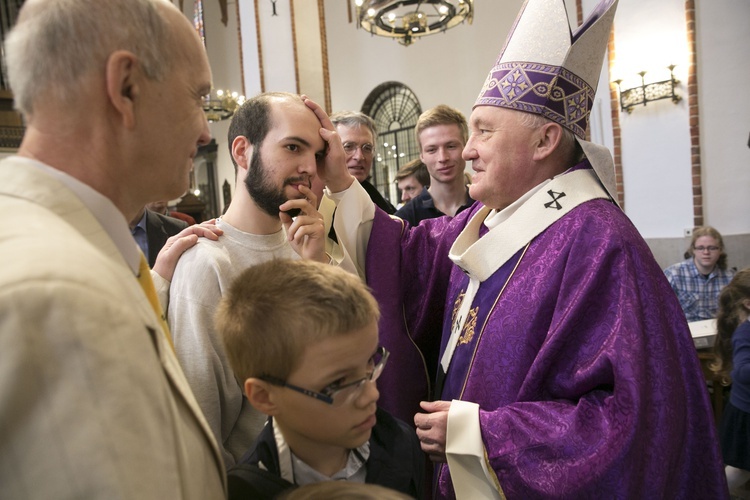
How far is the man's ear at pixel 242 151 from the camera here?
1.70 m

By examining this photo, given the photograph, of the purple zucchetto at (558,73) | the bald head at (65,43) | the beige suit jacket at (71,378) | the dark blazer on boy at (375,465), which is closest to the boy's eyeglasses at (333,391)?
the dark blazer on boy at (375,465)

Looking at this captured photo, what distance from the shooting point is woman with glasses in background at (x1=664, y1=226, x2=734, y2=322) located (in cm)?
498

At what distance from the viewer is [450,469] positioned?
1533 mm

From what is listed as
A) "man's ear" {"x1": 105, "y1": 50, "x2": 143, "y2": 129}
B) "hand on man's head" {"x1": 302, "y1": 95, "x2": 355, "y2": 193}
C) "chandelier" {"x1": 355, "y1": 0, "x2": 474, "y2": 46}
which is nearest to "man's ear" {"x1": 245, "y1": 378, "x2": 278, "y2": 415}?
"man's ear" {"x1": 105, "y1": 50, "x2": 143, "y2": 129}

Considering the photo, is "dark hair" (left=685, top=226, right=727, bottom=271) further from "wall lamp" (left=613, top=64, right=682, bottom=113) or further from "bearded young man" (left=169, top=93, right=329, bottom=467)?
"bearded young man" (left=169, top=93, right=329, bottom=467)

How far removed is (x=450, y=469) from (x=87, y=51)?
1317mm

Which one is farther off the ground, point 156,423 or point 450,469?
point 156,423

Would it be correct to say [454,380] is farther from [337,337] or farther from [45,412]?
[45,412]

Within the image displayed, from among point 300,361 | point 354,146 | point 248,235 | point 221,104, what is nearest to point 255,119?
point 248,235

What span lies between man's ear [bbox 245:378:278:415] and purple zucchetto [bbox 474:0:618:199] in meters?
1.26

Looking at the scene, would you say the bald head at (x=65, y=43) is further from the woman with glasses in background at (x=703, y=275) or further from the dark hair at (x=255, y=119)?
the woman with glasses in background at (x=703, y=275)

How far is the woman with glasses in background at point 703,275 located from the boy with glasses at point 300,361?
16.1ft

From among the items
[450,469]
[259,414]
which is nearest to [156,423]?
[259,414]

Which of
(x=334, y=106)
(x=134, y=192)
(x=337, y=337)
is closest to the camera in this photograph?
(x=134, y=192)
